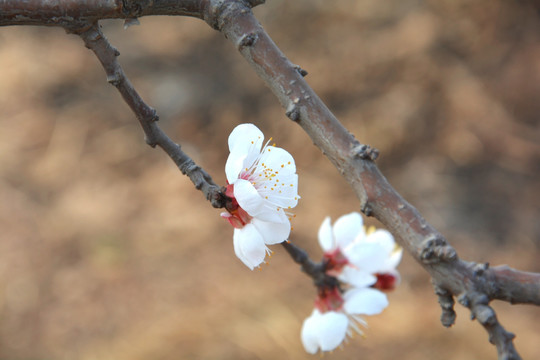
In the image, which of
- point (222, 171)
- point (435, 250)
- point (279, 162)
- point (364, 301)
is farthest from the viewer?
point (222, 171)

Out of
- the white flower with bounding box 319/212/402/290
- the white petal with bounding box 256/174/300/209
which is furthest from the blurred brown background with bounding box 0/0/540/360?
the white petal with bounding box 256/174/300/209

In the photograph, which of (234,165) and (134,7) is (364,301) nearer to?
(234,165)

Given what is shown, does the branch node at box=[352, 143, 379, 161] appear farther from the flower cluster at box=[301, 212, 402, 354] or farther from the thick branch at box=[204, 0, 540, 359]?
the flower cluster at box=[301, 212, 402, 354]

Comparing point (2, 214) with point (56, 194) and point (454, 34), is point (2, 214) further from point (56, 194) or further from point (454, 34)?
point (454, 34)

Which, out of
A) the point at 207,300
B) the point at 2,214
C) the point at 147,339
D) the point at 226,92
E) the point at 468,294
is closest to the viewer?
the point at 468,294

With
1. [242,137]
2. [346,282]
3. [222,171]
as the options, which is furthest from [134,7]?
[222,171]

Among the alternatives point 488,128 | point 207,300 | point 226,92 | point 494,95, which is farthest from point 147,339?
point 494,95

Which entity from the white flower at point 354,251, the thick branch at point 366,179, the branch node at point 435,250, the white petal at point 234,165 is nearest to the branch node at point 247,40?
the thick branch at point 366,179
